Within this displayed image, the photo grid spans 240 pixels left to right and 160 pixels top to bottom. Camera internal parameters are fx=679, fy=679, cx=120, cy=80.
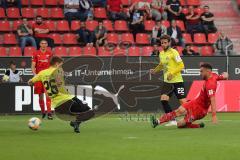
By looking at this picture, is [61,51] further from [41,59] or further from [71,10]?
[41,59]

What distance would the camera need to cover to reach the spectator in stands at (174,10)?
27.5 m

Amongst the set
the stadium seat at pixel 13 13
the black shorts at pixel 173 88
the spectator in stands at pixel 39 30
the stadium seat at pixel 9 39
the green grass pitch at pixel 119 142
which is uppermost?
the stadium seat at pixel 13 13

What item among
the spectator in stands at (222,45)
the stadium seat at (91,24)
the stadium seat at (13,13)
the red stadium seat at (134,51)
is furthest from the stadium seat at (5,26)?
the spectator in stands at (222,45)

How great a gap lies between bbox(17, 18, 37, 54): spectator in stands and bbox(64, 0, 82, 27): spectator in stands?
2.39 meters

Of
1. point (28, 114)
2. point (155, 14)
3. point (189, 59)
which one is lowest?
point (28, 114)

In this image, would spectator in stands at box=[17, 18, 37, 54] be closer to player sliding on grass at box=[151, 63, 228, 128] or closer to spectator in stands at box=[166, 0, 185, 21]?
spectator in stands at box=[166, 0, 185, 21]

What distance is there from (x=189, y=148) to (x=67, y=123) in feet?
22.3

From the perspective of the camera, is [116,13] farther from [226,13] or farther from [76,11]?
[226,13]

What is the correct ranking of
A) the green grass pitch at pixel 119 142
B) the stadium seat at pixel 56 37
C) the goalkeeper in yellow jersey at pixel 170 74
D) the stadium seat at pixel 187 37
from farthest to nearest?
the stadium seat at pixel 187 37, the stadium seat at pixel 56 37, the goalkeeper in yellow jersey at pixel 170 74, the green grass pitch at pixel 119 142

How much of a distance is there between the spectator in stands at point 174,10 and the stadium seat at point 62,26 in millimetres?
4240

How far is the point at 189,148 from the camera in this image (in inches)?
420

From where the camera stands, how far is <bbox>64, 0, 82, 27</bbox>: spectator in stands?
1060 inches

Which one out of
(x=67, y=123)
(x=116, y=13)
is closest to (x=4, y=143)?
(x=67, y=123)

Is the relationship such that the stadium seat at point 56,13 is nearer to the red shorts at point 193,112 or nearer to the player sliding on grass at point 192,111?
the player sliding on grass at point 192,111
